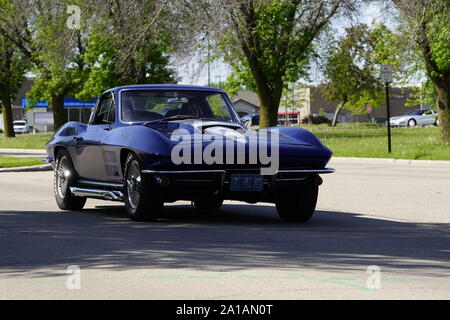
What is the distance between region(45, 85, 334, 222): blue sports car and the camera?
9.89 meters

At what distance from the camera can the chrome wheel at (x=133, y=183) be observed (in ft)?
33.6

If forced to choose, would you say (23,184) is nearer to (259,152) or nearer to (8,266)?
(259,152)

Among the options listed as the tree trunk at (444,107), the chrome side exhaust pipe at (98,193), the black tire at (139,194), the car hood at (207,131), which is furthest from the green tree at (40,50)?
the black tire at (139,194)

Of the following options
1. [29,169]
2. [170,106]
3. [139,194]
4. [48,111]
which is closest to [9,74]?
[48,111]

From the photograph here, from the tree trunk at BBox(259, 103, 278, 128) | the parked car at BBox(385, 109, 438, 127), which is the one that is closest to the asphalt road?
the tree trunk at BBox(259, 103, 278, 128)

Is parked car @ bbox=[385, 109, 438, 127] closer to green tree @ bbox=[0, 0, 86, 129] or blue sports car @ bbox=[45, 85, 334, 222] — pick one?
green tree @ bbox=[0, 0, 86, 129]

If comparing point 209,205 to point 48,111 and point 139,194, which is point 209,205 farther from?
point 48,111

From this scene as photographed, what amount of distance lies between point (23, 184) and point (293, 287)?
13571 mm

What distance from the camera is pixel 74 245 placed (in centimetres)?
864

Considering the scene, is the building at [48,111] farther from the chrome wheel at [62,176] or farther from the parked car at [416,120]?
the chrome wheel at [62,176]

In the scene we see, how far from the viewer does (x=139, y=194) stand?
403 inches

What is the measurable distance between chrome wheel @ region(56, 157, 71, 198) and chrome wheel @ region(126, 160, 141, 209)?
201cm

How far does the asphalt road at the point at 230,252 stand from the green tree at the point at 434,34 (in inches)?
529

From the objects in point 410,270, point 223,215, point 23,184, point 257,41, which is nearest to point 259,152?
point 223,215
